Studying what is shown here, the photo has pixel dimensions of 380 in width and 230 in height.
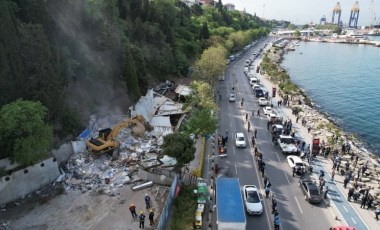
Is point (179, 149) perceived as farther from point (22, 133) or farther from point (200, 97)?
point (200, 97)

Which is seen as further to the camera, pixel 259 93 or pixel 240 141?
pixel 259 93

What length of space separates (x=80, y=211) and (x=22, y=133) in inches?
269

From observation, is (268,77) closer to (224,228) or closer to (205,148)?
(205,148)

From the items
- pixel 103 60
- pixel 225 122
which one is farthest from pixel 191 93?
pixel 103 60

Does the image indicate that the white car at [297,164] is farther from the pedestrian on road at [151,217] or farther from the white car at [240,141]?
the pedestrian on road at [151,217]

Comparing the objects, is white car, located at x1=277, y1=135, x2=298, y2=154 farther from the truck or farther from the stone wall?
the stone wall

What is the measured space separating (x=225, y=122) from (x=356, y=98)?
38.9m

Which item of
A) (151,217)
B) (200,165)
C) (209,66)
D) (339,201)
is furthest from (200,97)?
(151,217)

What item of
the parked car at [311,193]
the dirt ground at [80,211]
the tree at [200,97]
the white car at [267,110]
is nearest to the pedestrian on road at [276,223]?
the parked car at [311,193]

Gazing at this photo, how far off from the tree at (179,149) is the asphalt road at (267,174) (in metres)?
5.20

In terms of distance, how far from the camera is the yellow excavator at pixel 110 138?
31.8 meters

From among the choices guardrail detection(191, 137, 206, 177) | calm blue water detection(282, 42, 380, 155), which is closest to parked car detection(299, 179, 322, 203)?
guardrail detection(191, 137, 206, 177)

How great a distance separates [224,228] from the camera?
21203 mm

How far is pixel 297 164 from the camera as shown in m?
31.3
